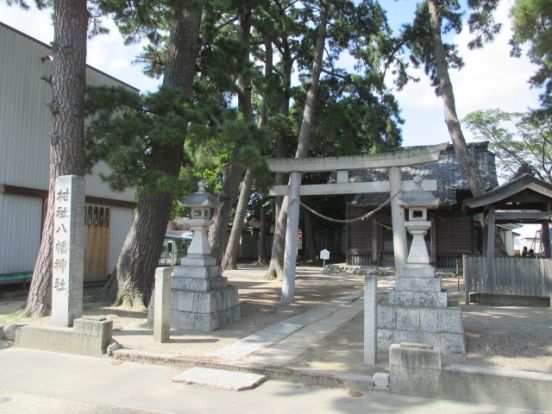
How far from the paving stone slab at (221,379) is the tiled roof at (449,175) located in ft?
58.0

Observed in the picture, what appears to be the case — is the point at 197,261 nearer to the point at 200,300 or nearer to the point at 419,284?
the point at 200,300

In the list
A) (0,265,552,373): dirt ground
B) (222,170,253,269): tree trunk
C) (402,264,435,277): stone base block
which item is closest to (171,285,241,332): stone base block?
(0,265,552,373): dirt ground

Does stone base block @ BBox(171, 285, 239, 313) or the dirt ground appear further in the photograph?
stone base block @ BBox(171, 285, 239, 313)

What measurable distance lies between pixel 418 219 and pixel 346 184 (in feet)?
13.6

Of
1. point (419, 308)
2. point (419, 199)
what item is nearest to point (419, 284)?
point (419, 308)

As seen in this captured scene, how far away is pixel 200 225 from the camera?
9344mm

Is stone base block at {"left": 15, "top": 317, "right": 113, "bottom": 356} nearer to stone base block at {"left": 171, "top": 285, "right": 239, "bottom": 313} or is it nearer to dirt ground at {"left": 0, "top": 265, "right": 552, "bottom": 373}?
dirt ground at {"left": 0, "top": 265, "right": 552, "bottom": 373}

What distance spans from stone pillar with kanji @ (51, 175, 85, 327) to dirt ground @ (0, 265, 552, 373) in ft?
3.20

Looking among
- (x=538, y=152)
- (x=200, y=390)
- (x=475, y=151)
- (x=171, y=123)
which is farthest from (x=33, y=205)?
(x=538, y=152)

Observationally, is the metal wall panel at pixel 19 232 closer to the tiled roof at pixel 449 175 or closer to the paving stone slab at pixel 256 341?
the paving stone slab at pixel 256 341

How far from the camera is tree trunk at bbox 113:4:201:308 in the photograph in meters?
10.6

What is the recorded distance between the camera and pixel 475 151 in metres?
25.4

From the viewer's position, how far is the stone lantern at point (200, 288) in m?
8.63

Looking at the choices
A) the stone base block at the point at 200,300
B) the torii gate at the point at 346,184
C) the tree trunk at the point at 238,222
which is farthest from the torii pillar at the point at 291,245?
the tree trunk at the point at 238,222
